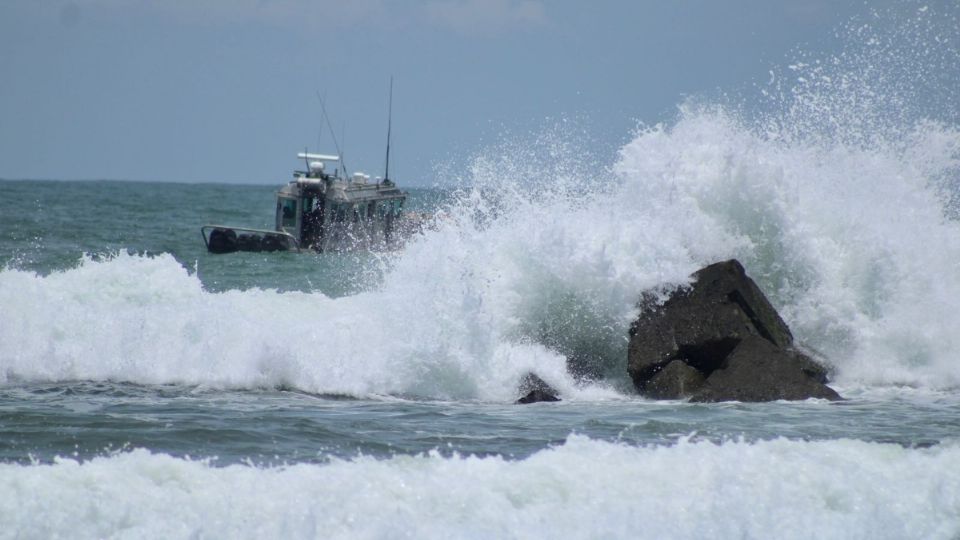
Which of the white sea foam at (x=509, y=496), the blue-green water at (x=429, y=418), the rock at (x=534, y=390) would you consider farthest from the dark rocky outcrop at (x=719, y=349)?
the white sea foam at (x=509, y=496)

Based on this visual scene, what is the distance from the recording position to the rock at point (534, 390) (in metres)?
12.9

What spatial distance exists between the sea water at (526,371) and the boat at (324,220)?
10.7 meters

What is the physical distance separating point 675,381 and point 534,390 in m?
1.35

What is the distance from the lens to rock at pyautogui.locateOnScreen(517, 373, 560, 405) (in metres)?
12.9

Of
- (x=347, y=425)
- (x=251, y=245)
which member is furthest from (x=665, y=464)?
(x=251, y=245)

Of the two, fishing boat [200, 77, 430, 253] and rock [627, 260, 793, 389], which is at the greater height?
fishing boat [200, 77, 430, 253]

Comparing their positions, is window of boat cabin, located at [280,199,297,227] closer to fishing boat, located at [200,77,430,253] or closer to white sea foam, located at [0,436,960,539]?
fishing boat, located at [200,77,430,253]

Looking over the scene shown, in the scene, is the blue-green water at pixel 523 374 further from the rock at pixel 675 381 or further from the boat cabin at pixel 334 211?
the boat cabin at pixel 334 211

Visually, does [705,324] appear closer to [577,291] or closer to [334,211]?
[577,291]

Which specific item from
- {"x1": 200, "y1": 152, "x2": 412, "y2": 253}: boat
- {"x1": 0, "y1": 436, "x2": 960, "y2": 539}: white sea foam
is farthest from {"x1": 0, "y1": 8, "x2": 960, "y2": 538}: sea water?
{"x1": 200, "y1": 152, "x2": 412, "y2": 253}: boat

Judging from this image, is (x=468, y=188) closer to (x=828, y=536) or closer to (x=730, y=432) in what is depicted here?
(x=730, y=432)

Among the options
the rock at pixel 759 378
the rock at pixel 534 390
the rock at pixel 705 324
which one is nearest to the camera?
the rock at pixel 759 378

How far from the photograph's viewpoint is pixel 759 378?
12.7 m

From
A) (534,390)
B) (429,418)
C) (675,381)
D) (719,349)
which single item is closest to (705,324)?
(719,349)
